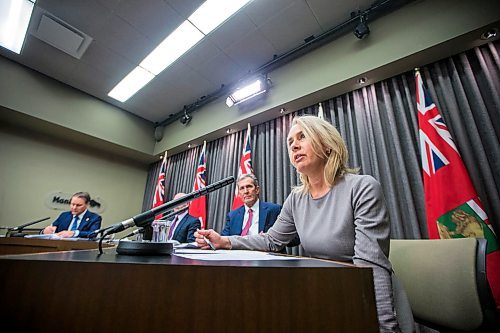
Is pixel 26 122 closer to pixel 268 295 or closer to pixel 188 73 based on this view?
pixel 188 73

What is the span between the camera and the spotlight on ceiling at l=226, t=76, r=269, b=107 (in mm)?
3057

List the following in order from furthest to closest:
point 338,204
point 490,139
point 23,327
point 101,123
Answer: point 101,123
point 490,139
point 338,204
point 23,327

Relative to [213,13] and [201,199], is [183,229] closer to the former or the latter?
[201,199]

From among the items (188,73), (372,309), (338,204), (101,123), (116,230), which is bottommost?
(372,309)

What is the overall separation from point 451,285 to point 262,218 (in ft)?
5.32

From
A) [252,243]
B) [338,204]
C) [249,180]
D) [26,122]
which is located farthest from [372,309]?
[26,122]

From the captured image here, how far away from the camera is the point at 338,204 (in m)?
0.89

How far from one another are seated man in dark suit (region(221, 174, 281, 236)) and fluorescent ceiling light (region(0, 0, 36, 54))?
3198 mm

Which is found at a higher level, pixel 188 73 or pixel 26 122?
pixel 188 73

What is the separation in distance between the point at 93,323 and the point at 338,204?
0.83 m

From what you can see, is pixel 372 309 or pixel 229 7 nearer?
pixel 372 309

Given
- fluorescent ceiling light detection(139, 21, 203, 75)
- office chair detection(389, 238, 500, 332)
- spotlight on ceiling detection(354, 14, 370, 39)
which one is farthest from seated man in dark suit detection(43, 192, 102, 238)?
spotlight on ceiling detection(354, 14, 370, 39)

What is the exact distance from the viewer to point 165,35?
2.77 m

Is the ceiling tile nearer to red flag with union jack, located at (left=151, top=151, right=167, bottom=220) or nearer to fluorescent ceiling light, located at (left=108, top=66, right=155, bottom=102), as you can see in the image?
fluorescent ceiling light, located at (left=108, top=66, right=155, bottom=102)
